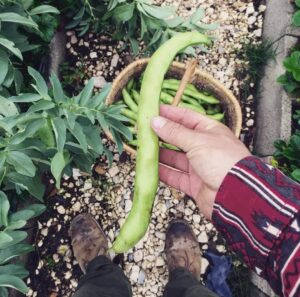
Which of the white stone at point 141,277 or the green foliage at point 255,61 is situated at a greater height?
the green foliage at point 255,61

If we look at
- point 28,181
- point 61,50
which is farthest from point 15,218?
point 61,50

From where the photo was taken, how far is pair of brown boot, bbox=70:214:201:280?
2.67 m

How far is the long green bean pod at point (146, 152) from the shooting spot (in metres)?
1.92

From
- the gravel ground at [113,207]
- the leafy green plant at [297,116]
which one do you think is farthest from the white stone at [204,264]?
the leafy green plant at [297,116]

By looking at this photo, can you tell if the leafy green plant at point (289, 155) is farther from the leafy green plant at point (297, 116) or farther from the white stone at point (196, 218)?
the white stone at point (196, 218)

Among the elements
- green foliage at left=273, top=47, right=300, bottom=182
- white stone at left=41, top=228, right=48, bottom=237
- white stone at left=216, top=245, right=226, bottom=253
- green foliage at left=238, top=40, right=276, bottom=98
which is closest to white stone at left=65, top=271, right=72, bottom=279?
white stone at left=41, top=228, right=48, bottom=237

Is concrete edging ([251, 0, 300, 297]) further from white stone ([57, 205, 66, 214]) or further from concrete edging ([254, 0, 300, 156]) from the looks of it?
white stone ([57, 205, 66, 214])

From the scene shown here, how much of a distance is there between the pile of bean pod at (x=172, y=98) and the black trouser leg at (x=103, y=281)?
0.73 metres

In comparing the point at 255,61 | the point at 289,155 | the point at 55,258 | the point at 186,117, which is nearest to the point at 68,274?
the point at 55,258

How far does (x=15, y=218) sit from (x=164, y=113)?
829 mm

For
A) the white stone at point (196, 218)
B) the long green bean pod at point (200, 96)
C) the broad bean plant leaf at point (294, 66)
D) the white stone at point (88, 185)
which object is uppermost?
the broad bean plant leaf at point (294, 66)

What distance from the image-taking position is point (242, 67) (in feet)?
9.69

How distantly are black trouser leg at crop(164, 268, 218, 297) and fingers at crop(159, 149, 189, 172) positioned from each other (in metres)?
0.68

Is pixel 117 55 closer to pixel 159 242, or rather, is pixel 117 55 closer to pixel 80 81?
pixel 80 81
